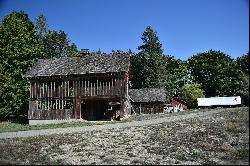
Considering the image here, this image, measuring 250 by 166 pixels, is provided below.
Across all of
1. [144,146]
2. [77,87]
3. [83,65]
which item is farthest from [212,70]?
[144,146]

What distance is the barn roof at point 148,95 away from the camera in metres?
54.9

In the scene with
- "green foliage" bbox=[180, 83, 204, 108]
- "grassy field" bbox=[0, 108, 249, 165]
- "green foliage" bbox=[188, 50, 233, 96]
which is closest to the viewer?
"grassy field" bbox=[0, 108, 249, 165]

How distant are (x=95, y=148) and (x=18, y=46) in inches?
1296

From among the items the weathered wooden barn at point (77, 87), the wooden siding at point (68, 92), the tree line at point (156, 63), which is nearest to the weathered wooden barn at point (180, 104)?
the tree line at point (156, 63)

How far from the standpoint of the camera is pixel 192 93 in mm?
66500

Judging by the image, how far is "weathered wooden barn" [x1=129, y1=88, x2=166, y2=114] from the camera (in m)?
54.9

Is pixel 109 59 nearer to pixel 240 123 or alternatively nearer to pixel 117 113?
pixel 117 113

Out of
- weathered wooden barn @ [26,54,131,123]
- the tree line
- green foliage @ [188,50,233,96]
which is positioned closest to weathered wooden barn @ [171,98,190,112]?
the tree line

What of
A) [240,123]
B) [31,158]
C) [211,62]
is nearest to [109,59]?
[240,123]

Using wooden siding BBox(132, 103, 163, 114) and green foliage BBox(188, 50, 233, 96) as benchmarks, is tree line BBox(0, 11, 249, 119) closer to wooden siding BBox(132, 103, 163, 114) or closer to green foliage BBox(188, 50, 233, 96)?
green foliage BBox(188, 50, 233, 96)

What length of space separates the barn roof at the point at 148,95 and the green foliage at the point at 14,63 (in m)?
16.7

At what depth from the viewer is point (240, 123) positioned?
2380cm

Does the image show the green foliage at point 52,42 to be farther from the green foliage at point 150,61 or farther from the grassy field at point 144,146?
the grassy field at point 144,146

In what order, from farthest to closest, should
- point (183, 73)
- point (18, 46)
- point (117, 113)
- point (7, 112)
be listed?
point (183, 73) → point (18, 46) → point (7, 112) → point (117, 113)
